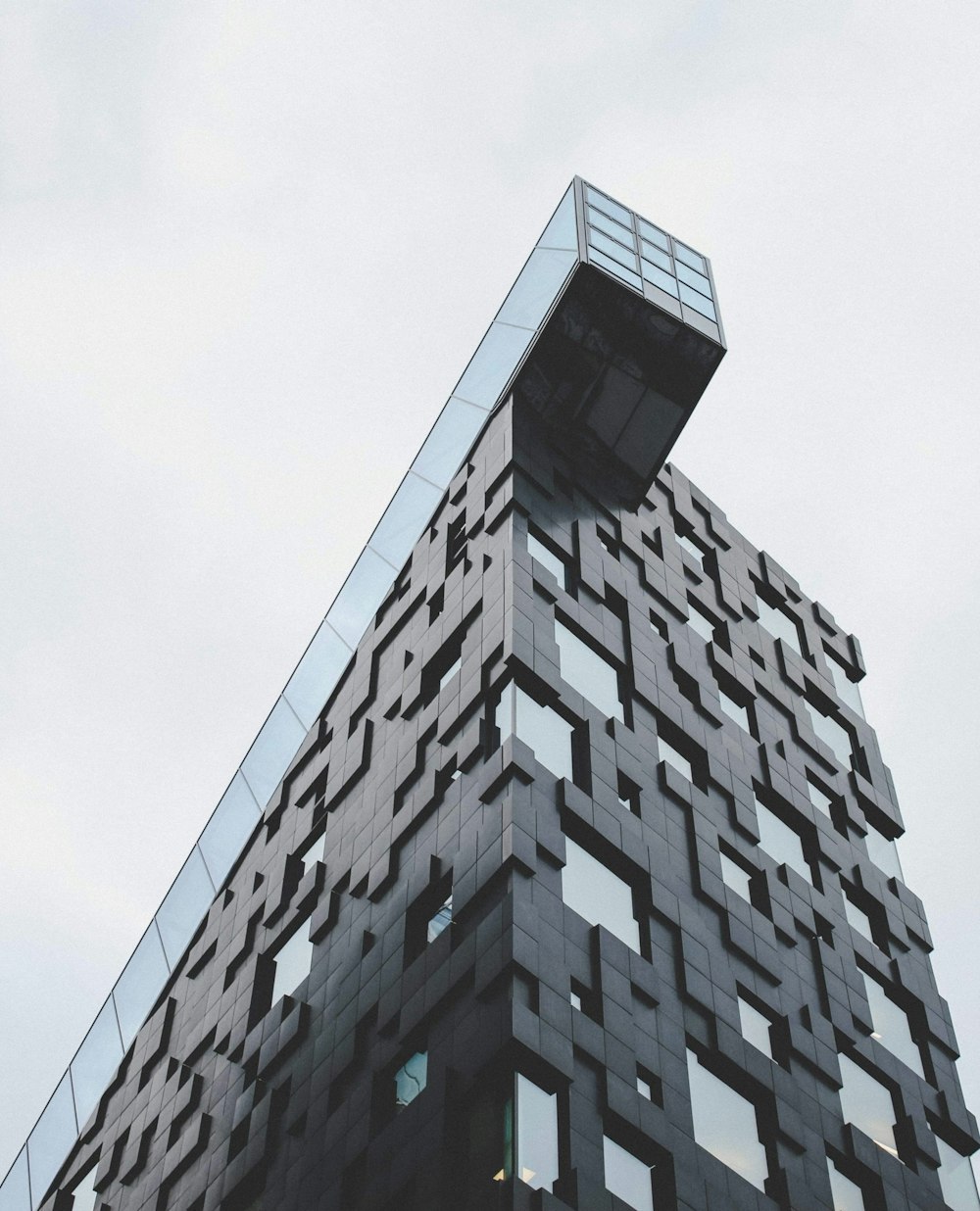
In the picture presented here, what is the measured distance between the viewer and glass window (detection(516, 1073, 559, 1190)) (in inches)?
802

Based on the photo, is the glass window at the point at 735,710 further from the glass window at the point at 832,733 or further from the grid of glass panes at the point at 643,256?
the grid of glass panes at the point at 643,256

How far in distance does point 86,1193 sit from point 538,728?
61.0 feet

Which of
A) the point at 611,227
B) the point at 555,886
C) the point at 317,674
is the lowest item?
the point at 555,886

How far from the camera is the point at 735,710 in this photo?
1441 inches

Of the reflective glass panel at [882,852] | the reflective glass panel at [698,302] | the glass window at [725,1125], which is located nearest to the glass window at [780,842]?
the reflective glass panel at [882,852]

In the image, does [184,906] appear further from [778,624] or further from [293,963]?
[778,624]

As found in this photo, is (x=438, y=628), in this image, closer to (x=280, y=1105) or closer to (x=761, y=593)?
(x=280, y=1105)

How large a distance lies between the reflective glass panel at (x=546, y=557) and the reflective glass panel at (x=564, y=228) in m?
9.10

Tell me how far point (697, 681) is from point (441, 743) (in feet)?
26.3

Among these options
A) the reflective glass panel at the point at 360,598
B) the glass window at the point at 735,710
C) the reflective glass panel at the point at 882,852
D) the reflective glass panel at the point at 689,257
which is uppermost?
the reflective glass panel at the point at 689,257

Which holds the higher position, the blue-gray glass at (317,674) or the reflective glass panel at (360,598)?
the reflective glass panel at (360,598)

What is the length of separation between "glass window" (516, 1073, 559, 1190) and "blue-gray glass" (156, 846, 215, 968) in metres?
19.6

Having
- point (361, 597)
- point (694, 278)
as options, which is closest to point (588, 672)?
point (361, 597)

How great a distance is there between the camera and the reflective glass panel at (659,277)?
38.7 metres
